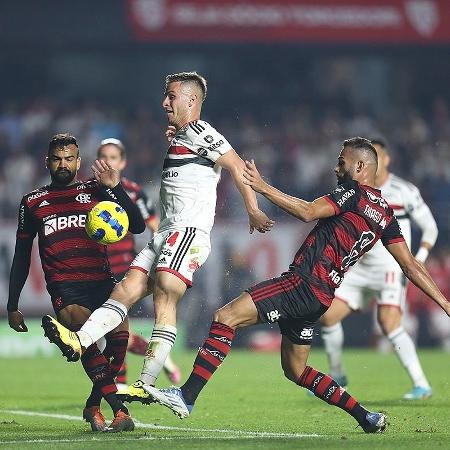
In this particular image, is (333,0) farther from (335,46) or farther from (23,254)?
(23,254)

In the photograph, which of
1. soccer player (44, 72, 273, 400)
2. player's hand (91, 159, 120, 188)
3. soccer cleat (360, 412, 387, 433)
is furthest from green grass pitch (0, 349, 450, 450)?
player's hand (91, 159, 120, 188)

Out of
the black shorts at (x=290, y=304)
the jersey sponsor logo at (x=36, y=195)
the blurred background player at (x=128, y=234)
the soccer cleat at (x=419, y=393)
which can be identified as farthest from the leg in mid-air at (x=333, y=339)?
the jersey sponsor logo at (x=36, y=195)

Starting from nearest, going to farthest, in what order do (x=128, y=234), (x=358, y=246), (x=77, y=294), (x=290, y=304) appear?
(x=290, y=304) < (x=358, y=246) < (x=77, y=294) < (x=128, y=234)

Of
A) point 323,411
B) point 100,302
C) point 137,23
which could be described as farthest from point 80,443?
point 137,23

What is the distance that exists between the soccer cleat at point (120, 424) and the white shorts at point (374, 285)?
14.2 ft

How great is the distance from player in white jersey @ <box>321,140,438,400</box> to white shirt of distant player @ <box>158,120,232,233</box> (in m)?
3.80

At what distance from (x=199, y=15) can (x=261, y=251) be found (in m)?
5.75

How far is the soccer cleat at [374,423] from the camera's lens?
27.4 feet

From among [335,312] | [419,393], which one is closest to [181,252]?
[335,312]

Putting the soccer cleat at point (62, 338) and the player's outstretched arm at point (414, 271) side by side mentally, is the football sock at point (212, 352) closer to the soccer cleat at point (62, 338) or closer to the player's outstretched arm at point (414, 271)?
the soccer cleat at point (62, 338)

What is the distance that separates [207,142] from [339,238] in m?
1.15

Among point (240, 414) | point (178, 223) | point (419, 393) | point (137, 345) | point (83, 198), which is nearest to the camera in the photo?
point (178, 223)

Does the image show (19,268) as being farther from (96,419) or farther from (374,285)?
(374,285)

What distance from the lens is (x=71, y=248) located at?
8.75 metres
